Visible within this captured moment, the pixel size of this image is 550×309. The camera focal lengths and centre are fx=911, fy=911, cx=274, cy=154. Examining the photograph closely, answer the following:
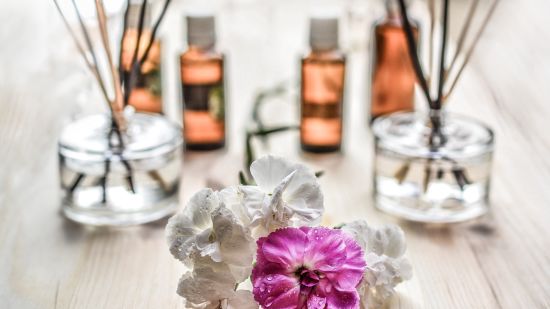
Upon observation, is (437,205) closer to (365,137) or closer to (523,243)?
(523,243)

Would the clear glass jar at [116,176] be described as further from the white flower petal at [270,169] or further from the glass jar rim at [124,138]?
the white flower petal at [270,169]

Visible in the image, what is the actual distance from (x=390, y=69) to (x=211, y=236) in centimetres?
65

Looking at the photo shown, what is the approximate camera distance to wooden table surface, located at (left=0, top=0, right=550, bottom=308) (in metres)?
0.87

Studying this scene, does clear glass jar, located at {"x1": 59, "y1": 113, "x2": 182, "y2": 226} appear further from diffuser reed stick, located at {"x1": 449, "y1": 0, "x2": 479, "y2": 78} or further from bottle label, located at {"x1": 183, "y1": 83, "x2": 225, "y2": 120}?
diffuser reed stick, located at {"x1": 449, "y1": 0, "x2": 479, "y2": 78}

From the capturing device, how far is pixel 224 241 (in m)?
0.72

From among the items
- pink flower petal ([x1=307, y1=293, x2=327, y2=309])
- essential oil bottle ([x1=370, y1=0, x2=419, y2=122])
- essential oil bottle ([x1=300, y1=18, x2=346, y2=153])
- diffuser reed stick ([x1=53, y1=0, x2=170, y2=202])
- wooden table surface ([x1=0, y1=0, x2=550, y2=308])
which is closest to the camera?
pink flower petal ([x1=307, y1=293, x2=327, y2=309])

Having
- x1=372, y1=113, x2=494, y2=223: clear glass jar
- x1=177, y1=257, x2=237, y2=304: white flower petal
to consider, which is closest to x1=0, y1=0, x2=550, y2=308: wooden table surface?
x1=372, y1=113, x2=494, y2=223: clear glass jar

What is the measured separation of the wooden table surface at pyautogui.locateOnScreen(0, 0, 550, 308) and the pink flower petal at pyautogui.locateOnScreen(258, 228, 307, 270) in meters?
0.17

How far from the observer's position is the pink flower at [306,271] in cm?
71

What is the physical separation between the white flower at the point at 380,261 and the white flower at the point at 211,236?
94 mm

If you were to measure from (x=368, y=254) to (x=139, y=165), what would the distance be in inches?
13.3

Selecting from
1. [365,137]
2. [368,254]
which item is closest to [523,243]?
[368,254]

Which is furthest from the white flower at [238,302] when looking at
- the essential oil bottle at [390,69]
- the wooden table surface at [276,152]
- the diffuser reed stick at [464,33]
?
the essential oil bottle at [390,69]

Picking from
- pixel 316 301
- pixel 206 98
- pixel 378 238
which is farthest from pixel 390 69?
pixel 316 301
